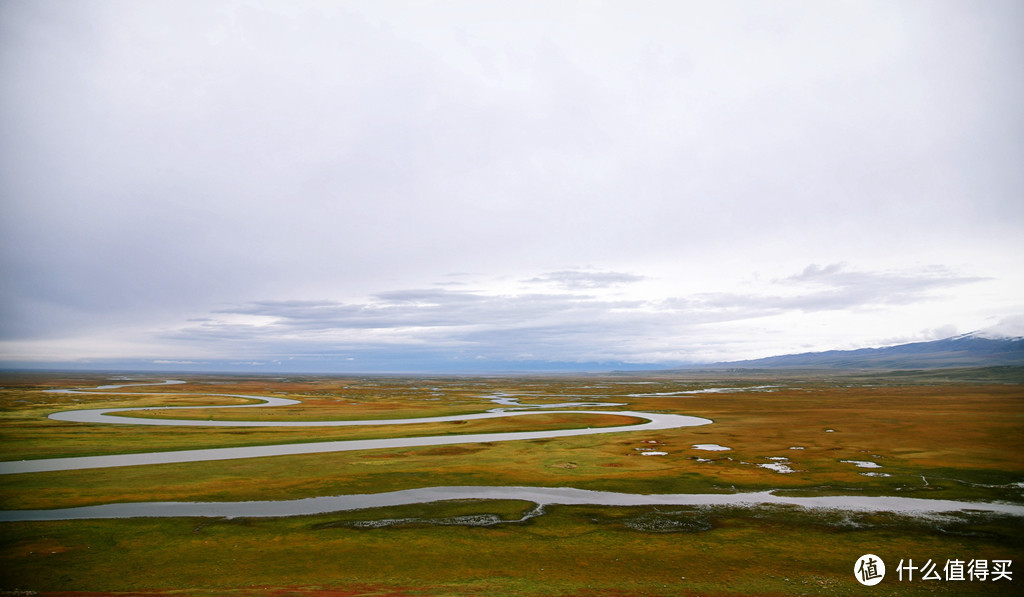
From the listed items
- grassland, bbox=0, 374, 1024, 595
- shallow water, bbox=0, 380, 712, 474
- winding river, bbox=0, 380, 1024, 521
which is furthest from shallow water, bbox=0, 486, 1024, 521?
shallow water, bbox=0, 380, 712, 474

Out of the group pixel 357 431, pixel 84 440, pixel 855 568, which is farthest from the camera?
pixel 357 431

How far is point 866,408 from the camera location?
279 feet

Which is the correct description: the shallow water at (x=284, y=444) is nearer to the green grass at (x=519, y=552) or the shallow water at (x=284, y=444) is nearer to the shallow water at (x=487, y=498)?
the shallow water at (x=487, y=498)

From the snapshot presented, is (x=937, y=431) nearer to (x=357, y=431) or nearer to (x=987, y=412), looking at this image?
(x=987, y=412)

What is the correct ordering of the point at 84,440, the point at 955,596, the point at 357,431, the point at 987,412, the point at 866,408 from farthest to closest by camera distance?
the point at 866,408 → the point at 987,412 → the point at 357,431 → the point at 84,440 → the point at 955,596

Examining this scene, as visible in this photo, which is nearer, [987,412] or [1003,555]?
Answer: [1003,555]

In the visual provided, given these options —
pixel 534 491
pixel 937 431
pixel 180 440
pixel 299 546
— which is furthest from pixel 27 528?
pixel 937 431

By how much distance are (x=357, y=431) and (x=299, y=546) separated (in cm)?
4168
